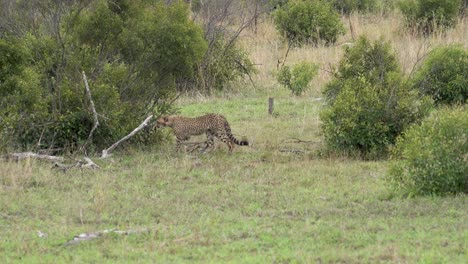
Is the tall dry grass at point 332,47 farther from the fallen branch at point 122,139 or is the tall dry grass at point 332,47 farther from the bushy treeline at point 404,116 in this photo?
→ the fallen branch at point 122,139

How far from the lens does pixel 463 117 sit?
34.0ft

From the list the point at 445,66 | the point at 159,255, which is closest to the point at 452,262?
the point at 159,255

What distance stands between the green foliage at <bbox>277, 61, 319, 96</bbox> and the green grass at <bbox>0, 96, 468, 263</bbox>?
5.83 meters

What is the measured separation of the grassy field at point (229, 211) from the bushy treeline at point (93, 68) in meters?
0.82

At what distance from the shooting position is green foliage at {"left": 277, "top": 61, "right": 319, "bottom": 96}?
2020 centimetres

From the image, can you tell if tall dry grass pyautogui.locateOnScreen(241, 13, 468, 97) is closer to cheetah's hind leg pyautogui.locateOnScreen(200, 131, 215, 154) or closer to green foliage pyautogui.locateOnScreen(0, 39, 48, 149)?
cheetah's hind leg pyautogui.locateOnScreen(200, 131, 215, 154)

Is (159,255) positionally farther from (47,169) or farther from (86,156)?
(86,156)

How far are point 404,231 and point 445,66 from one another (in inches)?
351

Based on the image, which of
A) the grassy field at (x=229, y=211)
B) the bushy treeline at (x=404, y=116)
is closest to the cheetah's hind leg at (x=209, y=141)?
the grassy field at (x=229, y=211)

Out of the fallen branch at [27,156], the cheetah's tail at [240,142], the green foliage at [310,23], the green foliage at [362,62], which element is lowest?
the cheetah's tail at [240,142]

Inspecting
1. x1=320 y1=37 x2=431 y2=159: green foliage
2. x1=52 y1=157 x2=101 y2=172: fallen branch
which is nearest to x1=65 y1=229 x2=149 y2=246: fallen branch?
x1=52 y1=157 x2=101 y2=172: fallen branch

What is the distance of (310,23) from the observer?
25.3 meters

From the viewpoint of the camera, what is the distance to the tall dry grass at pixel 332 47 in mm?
21312

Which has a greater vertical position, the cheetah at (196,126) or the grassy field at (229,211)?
the cheetah at (196,126)
